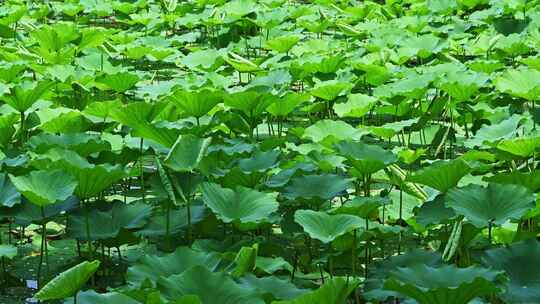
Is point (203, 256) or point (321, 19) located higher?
point (203, 256)

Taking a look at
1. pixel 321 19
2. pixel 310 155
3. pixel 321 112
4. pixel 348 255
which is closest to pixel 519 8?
pixel 321 19

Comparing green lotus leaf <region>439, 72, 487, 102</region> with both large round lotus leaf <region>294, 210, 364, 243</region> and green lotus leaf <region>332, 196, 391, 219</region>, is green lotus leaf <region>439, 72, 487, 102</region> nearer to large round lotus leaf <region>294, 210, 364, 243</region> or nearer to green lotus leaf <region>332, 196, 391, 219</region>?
green lotus leaf <region>332, 196, 391, 219</region>

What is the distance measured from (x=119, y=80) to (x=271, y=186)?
41.3 inches

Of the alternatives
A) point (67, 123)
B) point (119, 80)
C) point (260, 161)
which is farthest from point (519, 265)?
point (119, 80)

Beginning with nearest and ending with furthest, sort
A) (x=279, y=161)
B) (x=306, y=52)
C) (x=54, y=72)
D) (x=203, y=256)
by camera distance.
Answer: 1. (x=203, y=256)
2. (x=279, y=161)
3. (x=54, y=72)
4. (x=306, y=52)

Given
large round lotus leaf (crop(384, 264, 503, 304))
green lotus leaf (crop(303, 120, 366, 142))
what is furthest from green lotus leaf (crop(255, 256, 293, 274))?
green lotus leaf (crop(303, 120, 366, 142))

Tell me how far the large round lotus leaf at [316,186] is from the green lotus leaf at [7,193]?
1.76 ft

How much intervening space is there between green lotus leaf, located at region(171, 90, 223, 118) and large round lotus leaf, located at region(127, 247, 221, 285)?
0.82m

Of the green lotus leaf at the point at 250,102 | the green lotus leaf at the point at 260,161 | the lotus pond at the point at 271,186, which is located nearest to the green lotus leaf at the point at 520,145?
the lotus pond at the point at 271,186

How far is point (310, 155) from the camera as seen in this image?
2400 millimetres

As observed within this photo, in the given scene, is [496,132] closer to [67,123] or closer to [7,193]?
[67,123]

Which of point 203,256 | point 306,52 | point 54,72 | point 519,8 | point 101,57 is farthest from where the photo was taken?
point 519,8

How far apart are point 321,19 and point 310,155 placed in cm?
231

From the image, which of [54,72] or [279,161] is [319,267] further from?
[54,72]
